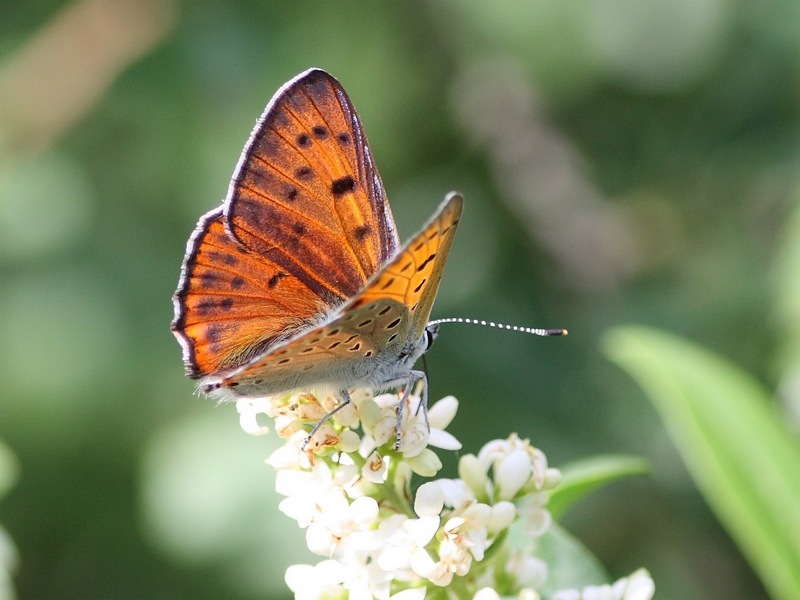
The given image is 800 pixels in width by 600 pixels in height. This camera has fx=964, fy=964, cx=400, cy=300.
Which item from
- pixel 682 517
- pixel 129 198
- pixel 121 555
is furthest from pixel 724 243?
pixel 121 555

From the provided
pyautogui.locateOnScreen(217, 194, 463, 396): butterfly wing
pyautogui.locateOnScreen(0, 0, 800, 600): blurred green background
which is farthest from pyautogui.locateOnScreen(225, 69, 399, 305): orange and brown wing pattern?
pyautogui.locateOnScreen(0, 0, 800, 600): blurred green background

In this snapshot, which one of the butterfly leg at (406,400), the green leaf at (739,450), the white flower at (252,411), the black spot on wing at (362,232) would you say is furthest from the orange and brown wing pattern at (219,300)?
the green leaf at (739,450)

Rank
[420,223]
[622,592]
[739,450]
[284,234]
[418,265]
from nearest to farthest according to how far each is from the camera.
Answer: [418,265] < [622,592] < [284,234] < [739,450] < [420,223]

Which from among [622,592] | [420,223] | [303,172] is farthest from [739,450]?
[420,223]

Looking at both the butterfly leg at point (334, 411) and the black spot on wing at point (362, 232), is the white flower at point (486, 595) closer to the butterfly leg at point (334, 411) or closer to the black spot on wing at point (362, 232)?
the butterfly leg at point (334, 411)

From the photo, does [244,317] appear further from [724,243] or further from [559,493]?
[724,243]

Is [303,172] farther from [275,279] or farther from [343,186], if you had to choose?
[275,279]

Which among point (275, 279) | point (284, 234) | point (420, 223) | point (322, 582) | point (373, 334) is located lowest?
point (420, 223)

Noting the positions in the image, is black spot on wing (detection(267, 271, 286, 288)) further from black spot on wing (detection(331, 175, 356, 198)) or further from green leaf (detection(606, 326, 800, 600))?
green leaf (detection(606, 326, 800, 600))
